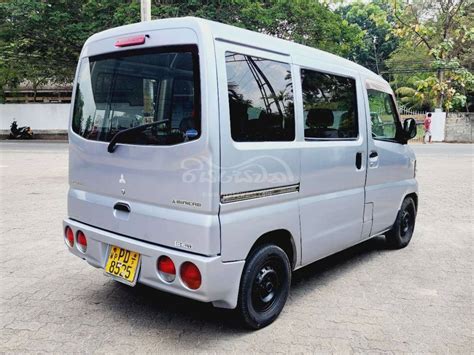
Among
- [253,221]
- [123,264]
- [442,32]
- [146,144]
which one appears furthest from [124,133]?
[442,32]

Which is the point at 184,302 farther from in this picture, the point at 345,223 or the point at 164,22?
the point at 164,22

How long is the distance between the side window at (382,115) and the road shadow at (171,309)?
1554mm

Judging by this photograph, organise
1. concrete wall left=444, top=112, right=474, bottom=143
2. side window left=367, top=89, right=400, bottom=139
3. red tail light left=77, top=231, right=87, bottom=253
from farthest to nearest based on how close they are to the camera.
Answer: concrete wall left=444, top=112, right=474, bottom=143 < side window left=367, top=89, right=400, bottom=139 < red tail light left=77, top=231, right=87, bottom=253

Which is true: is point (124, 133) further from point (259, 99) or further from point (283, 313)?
point (283, 313)

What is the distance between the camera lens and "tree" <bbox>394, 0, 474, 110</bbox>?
22.7m

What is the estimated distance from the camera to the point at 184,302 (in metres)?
3.60

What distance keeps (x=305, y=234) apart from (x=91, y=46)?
2244 millimetres

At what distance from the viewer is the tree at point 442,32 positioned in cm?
2269

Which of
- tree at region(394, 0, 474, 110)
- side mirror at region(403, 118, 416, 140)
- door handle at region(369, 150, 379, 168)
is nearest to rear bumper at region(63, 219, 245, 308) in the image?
door handle at region(369, 150, 379, 168)

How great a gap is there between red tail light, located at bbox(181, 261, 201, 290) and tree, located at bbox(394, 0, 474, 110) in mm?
22585

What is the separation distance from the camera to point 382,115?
460 centimetres

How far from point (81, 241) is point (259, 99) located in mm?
1780

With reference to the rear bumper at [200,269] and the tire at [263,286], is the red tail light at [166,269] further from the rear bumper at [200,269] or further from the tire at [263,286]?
the tire at [263,286]

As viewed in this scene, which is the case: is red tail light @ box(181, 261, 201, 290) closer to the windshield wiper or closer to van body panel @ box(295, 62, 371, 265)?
the windshield wiper
